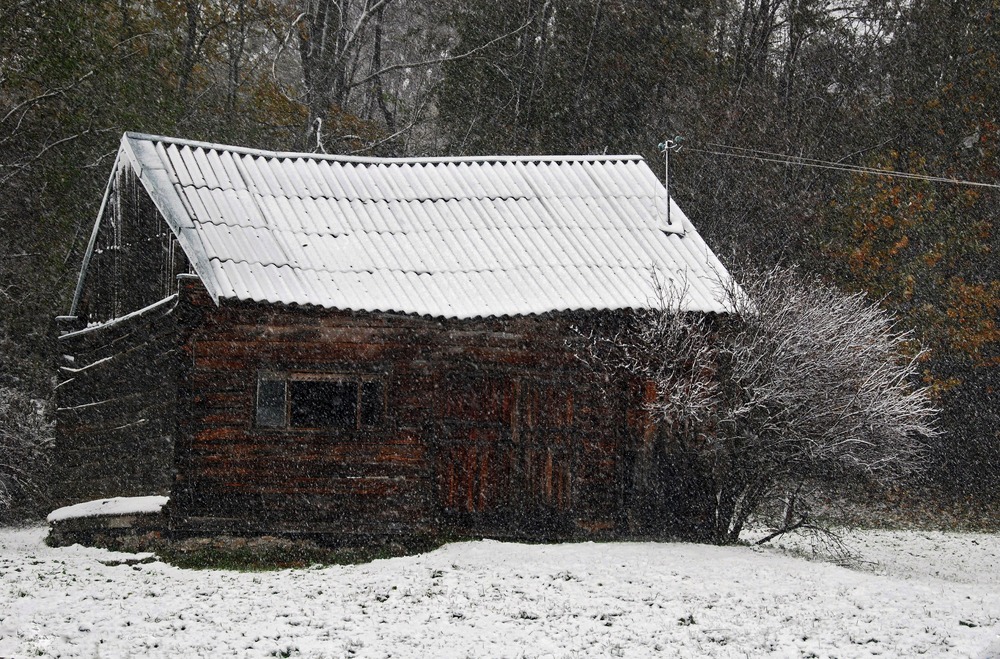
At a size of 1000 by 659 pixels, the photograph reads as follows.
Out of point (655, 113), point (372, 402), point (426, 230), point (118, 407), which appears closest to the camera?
point (372, 402)

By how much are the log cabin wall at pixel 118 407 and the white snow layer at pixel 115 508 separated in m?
0.31

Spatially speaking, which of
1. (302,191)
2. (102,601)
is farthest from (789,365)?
(102,601)

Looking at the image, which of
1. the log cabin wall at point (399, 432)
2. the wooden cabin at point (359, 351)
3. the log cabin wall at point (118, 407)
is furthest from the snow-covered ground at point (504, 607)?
the log cabin wall at point (118, 407)

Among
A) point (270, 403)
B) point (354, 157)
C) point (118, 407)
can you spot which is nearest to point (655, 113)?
point (354, 157)

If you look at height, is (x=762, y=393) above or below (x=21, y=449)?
above

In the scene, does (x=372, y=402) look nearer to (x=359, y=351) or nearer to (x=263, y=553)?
(x=359, y=351)

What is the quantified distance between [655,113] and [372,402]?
17.8 meters

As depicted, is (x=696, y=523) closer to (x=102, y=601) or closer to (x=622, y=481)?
(x=622, y=481)

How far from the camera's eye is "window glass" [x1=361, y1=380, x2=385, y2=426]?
13.9 meters

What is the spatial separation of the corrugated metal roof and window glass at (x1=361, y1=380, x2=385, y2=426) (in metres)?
1.02

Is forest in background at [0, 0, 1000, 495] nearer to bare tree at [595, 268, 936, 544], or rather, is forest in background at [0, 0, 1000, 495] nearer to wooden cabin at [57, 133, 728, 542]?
wooden cabin at [57, 133, 728, 542]

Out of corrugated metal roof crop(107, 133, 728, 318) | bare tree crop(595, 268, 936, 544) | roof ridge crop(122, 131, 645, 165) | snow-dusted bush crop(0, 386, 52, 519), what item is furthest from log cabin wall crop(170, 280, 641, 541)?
snow-dusted bush crop(0, 386, 52, 519)

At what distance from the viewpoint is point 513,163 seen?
1759cm

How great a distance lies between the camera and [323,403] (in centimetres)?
1753
